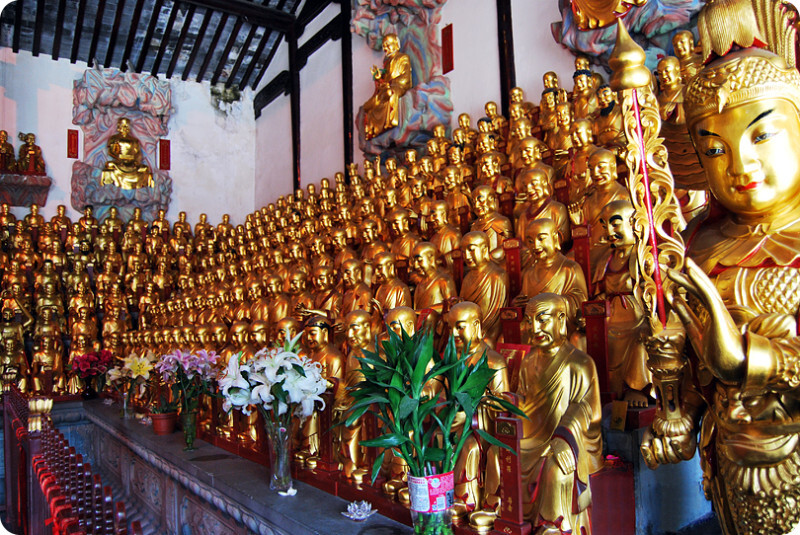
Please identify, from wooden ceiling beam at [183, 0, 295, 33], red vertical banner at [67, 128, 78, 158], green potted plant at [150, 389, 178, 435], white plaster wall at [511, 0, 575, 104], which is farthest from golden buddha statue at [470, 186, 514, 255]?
red vertical banner at [67, 128, 78, 158]

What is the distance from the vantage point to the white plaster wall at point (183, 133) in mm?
12141

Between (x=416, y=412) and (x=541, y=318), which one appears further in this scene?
(x=541, y=318)

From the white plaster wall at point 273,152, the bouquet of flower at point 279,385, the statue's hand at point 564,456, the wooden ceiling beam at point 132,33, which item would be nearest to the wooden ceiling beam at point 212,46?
the wooden ceiling beam at point 132,33

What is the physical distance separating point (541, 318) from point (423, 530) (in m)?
0.90

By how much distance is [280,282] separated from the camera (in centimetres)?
Answer: 661

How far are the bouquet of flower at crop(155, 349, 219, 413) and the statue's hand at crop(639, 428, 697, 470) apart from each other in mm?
3235

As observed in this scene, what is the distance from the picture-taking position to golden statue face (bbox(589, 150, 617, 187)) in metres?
3.81

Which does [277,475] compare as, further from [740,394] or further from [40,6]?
[40,6]

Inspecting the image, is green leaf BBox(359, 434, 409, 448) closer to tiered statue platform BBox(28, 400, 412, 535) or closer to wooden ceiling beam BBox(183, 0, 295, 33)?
tiered statue platform BBox(28, 400, 412, 535)

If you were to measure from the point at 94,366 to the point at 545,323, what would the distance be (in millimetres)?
6950

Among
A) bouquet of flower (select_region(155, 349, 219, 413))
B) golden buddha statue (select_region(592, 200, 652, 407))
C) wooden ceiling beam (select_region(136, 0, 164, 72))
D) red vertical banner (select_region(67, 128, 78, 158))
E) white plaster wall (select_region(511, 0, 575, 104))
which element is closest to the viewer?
golden buddha statue (select_region(592, 200, 652, 407))

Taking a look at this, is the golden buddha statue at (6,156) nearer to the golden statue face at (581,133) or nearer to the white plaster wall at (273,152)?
the white plaster wall at (273,152)

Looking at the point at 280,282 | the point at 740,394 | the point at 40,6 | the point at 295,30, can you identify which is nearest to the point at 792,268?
the point at 740,394

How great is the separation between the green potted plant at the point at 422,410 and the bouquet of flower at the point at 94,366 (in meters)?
6.67
